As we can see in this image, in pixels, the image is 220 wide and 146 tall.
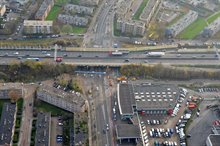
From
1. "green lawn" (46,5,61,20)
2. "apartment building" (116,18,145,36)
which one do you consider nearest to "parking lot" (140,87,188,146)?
"apartment building" (116,18,145,36)

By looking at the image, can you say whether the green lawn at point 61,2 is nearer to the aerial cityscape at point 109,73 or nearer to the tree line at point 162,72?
the aerial cityscape at point 109,73

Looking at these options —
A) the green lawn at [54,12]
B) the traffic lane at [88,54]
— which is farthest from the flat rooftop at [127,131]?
the green lawn at [54,12]

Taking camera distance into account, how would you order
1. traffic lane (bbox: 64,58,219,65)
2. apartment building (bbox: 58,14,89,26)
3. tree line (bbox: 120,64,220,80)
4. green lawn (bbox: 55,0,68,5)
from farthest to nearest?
green lawn (bbox: 55,0,68,5), apartment building (bbox: 58,14,89,26), traffic lane (bbox: 64,58,219,65), tree line (bbox: 120,64,220,80)

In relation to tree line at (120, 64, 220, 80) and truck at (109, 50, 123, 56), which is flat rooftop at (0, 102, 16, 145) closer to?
tree line at (120, 64, 220, 80)

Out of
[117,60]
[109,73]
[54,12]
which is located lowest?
[109,73]

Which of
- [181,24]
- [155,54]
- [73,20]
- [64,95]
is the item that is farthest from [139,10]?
[64,95]

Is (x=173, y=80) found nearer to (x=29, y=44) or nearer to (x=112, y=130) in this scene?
(x=112, y=130)

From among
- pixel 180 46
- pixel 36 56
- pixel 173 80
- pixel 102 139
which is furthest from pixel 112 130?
pixel 180 46

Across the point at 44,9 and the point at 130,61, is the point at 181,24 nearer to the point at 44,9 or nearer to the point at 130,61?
the point at 130,61
